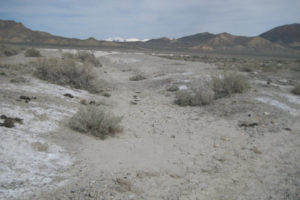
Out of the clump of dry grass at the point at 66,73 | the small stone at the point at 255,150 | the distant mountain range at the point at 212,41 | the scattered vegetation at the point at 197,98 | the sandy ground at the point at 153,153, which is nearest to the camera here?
the sandy ground at the point at 153,153

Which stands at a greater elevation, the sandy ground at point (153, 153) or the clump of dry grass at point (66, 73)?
the clump of dry grass at point (66, 73)

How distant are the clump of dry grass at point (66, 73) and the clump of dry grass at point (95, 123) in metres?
4.57

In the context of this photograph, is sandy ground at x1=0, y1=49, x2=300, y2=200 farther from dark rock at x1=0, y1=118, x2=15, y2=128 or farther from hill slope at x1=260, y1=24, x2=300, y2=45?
hill slope at x1=260, y1=24, x2=300, y2=45

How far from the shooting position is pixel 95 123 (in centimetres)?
559

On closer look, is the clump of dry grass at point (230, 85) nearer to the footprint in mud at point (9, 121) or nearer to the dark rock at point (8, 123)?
the footprint in mud at point (9, 121)

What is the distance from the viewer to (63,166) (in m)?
3.96

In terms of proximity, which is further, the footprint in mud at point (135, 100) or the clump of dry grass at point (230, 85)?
the clump of dry grass at point (230, 85)

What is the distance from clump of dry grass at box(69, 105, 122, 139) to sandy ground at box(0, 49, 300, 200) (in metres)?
0.20

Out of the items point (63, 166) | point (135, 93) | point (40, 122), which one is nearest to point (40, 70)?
point (135, 93)

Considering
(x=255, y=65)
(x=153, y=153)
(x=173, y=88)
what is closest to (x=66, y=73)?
(x=173, y=88)

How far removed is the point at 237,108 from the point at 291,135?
2.18m

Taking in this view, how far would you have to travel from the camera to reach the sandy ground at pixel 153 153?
11.7 feet

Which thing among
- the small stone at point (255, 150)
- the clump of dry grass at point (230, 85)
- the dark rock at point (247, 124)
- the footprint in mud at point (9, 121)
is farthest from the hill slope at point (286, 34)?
the footprint in mud at point (9, 121)

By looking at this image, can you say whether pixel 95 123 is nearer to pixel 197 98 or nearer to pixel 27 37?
pixel 197 98
